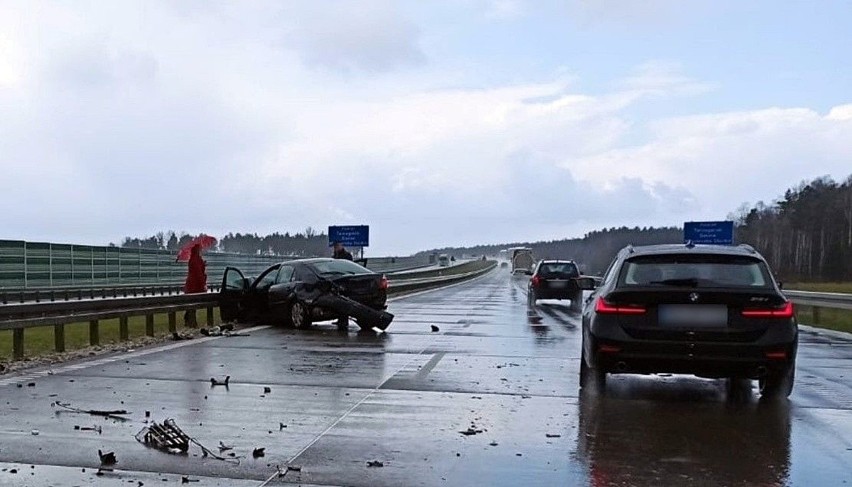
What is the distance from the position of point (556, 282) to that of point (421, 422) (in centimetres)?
2268

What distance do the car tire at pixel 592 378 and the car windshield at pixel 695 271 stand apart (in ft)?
3.26

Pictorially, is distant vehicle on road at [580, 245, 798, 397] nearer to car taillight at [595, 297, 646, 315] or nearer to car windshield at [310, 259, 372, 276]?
car taillight at [595, 297, 646, 315]

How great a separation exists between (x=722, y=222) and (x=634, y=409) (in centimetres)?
3793

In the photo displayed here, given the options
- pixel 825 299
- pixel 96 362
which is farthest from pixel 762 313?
pixel 825 299

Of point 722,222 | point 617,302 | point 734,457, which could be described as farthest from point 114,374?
point 722,222

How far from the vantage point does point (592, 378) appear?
9.34 meters

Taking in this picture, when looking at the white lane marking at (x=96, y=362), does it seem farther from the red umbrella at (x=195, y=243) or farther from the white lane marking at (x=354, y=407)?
the red umbrella at (x=195, y=243)

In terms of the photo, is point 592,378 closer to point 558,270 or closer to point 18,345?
point 18,345

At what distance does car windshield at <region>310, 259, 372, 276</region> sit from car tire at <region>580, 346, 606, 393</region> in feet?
28.3

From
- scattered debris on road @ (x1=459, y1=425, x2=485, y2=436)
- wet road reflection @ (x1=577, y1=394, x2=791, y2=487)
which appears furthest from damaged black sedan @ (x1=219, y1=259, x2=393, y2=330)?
scattered debris on road @ (x1=459, y1=425, x2=485, y2=436)

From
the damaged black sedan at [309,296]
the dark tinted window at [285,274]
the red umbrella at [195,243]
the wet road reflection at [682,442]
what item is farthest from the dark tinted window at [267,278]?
the wet road reflection at [682,442]

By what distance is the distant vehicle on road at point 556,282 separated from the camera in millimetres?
29812

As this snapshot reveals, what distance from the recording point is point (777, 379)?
8562mm

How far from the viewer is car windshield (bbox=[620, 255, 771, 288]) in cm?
854
